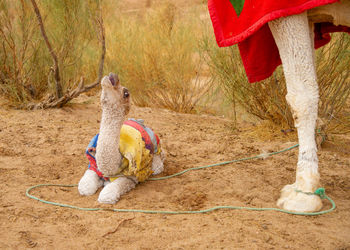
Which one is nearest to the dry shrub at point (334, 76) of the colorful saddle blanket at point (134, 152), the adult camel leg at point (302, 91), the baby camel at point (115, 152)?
the adult camel leg at point (302, 91)

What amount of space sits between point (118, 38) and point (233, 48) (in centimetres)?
425

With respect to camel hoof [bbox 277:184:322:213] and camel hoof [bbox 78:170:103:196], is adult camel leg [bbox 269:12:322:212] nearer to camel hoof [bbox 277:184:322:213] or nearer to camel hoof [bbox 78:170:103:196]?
camel hoof [bbox 277:184:322:213]

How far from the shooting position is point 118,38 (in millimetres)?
8602

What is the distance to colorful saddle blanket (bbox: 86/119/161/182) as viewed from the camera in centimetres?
289

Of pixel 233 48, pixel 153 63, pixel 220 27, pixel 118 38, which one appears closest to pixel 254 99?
pixel 233 48

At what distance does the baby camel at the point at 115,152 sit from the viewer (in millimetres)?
2797

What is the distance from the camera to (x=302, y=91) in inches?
94.7

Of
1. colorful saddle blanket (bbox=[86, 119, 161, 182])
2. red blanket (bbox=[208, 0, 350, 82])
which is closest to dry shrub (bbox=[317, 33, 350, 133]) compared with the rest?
red blanket (bbox=[208, 0, 350, 82])

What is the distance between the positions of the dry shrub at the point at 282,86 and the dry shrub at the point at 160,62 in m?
1.65

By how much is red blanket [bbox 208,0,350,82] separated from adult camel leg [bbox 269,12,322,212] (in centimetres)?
16

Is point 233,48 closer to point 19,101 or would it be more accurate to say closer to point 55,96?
point 55,96

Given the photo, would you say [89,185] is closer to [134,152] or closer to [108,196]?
[108,196]

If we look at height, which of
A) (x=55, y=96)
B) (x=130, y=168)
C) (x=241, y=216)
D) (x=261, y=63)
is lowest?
(x=241, y=216)

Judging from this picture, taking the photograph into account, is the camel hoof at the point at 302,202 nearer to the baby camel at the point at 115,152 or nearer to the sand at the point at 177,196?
the sand at the point at 177,196
